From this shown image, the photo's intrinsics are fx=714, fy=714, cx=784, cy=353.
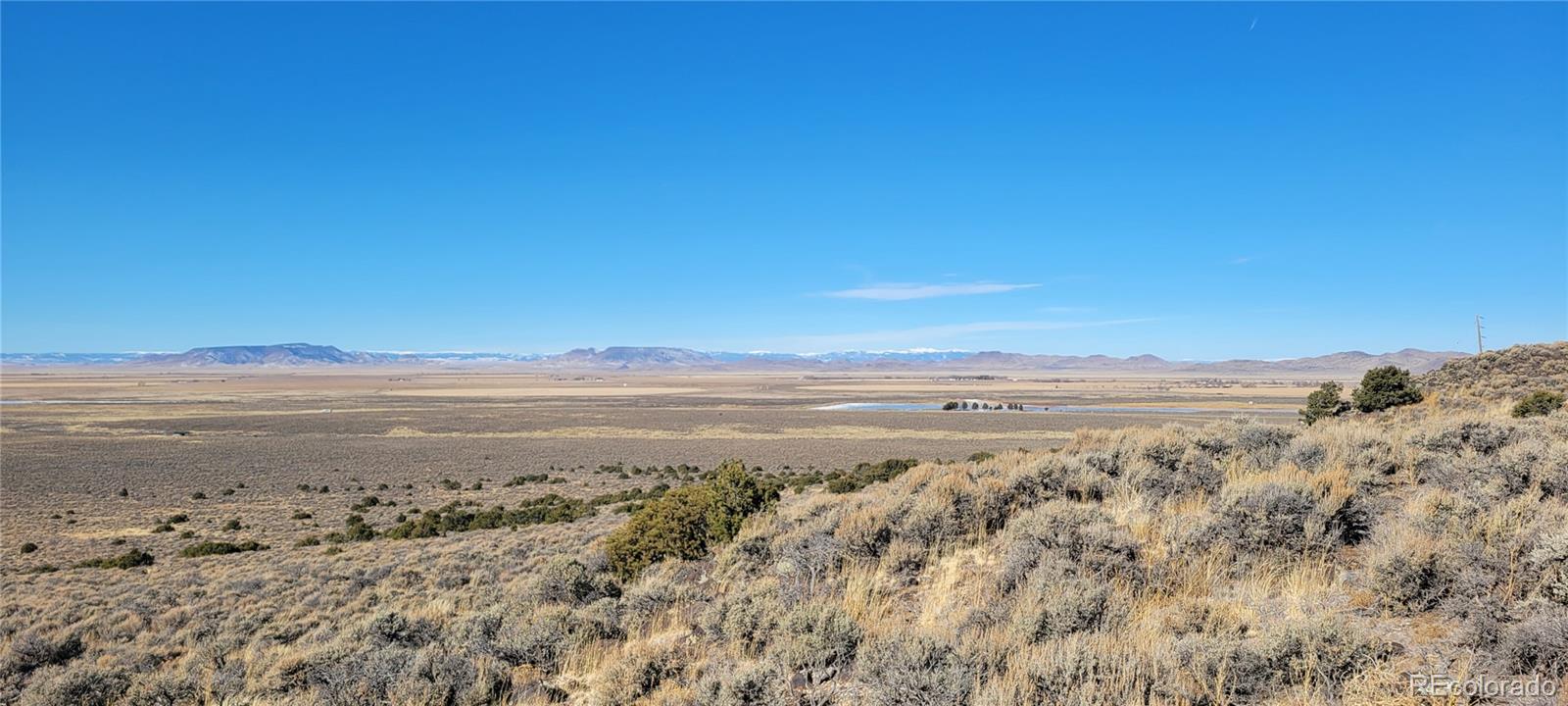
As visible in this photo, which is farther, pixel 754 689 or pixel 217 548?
pixel 217 548

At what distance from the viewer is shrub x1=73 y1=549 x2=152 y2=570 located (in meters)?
19.4

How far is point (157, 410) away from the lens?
83.0 m

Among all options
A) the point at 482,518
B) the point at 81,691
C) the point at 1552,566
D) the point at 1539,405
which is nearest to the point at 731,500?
the point at 81,691

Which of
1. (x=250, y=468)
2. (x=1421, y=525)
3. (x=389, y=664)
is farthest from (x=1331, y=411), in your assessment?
(x=250, y=468)

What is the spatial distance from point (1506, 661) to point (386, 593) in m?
16.0

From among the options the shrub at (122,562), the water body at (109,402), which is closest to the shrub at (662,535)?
the shrub at (122,562)

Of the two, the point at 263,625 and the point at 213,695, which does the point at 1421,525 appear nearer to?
the point at 213,695

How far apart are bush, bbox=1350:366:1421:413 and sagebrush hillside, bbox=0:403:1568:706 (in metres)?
17.0

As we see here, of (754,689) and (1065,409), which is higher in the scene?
(754,689)

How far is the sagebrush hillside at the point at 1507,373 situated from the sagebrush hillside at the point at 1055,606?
17.5 meters

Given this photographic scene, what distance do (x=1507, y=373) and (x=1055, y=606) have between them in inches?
1220

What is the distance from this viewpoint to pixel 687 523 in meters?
12.9

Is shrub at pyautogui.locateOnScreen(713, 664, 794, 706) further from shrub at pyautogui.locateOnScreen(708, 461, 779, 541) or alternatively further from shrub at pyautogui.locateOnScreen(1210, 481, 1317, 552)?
shrub at pyautogui.locateOnScreen(708, 461, 779, 541)

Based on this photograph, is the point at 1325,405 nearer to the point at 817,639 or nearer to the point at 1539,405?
the point at 1539,405
